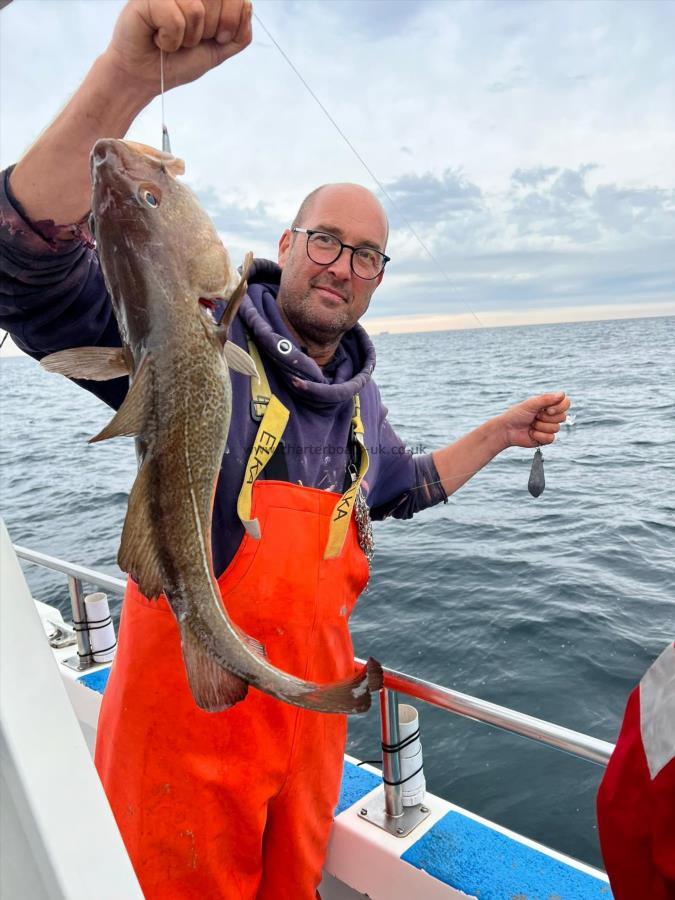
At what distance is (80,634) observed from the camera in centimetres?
395

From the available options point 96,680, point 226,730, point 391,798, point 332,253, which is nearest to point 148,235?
point 332,253

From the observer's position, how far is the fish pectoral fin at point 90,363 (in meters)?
1.34

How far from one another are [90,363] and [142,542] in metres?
0.39

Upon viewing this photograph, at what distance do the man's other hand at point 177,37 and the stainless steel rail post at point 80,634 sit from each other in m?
3.04

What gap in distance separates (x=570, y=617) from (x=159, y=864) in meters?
5.35

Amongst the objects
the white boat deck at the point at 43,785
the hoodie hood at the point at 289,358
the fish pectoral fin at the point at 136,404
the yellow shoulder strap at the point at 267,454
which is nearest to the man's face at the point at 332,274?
the hoodie hood at the point at 289,358

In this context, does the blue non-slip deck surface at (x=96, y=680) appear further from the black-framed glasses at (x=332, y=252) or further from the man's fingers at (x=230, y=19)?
the man's fingers at (x=230, y=19)

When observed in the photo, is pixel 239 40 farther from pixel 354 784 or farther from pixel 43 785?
pixel 354 784

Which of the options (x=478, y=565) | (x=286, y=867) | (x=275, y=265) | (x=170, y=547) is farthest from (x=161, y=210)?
(x=478, y=565)

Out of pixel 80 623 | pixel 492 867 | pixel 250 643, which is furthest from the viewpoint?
pixel 80 623

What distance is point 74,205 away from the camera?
157 cm

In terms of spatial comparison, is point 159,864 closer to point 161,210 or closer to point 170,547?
point 170,547

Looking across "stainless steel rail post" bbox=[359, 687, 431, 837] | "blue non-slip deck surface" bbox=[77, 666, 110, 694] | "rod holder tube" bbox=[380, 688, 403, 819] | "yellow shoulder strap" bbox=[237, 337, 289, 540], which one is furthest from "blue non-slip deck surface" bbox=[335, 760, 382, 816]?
"yellow shoulder strap" bbox=[237, 337, 289, 540]

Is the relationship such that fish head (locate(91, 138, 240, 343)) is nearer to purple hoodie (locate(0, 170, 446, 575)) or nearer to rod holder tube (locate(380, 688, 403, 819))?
purple hoodie (locate(0, 170, 446, 575))
